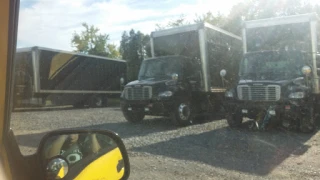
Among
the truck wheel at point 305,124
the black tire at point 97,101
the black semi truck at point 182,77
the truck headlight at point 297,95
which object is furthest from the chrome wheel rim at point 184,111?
the black tire at point 97,101

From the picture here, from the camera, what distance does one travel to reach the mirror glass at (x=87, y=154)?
1680 mm

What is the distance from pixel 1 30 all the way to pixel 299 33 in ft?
29.4

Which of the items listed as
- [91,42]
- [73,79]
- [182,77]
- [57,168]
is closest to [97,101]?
[73,79]

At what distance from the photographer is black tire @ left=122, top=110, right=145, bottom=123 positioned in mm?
8074

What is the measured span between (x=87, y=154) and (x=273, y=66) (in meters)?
8.14

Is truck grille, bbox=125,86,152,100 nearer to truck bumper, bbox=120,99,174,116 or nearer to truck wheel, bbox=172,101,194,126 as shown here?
truck bumper, bbox=120,99,174,116

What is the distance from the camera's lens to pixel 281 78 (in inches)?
349

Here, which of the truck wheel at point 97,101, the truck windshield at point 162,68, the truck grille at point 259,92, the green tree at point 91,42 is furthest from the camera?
the truck windshield at point 162,68

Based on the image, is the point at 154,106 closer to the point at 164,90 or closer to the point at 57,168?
the point at 164,90

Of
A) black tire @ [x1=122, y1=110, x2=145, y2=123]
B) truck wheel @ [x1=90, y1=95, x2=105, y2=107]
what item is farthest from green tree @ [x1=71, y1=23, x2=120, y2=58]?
black tire @ [x1=122, y1=110, x2=145, y2=123]

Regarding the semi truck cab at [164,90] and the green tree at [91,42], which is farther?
the semi truck cab at [164,90]

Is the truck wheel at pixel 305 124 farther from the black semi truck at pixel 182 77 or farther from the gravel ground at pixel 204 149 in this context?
the black semi truck at pixel 182 77

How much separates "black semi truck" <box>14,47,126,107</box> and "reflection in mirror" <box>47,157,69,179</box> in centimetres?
133

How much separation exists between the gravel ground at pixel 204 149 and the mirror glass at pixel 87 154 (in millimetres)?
723
